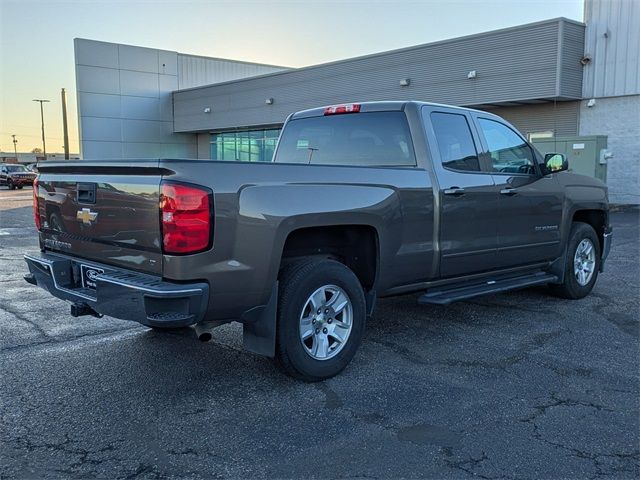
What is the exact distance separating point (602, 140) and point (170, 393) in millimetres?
17325

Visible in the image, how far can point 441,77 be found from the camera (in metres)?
→ 22.7

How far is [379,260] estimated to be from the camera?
460cm

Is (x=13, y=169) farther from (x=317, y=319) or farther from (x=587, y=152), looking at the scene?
(x=317, y=319)

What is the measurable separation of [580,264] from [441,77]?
56.4 feet

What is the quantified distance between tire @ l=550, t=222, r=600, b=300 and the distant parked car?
1507 inches

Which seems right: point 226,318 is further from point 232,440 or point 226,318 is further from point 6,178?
point 6,178

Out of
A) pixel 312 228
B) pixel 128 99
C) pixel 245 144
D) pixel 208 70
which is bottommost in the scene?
pixel 312 228

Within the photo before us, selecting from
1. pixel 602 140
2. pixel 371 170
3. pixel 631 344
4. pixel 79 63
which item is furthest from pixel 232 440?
pixel 79 63

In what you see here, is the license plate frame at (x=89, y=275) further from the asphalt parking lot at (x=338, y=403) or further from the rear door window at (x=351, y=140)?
the rear door window at (x=351, y=140)

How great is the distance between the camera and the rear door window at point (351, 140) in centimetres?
510

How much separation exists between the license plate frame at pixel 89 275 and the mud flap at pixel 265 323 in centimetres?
106

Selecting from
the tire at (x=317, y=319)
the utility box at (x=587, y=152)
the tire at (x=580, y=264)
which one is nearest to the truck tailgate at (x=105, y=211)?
the tire at (x=317, y=319)

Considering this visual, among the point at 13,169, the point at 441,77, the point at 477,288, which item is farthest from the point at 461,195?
the point at 13,169

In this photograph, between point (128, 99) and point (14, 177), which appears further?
point (128, 99)
